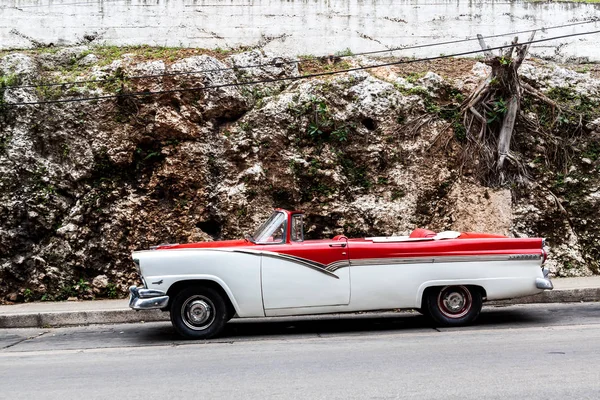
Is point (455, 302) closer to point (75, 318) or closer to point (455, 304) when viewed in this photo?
point (455, 304)

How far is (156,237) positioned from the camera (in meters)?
11.6

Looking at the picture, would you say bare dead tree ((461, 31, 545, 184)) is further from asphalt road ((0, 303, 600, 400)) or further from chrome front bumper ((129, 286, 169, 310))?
chrome front bumper ((129, 286, 169, 310))

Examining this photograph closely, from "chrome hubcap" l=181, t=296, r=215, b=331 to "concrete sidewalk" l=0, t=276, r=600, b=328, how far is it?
2.02 m

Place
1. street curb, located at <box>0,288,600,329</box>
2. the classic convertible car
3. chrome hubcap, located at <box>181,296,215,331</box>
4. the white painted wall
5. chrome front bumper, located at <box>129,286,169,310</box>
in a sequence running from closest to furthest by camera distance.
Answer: chrome front bumper, located at <box>129,286,169,310</box>
the classic convertible car
chrome hubcap, located at <box>181,296,215,331</box>
street curb, located at <box>0,288,600,329</box>
the white painted wall

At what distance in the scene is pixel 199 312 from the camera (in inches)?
303

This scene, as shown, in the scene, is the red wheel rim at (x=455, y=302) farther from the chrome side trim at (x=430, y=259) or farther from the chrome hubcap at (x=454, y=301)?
the chrome side trim at (x=430, y=259)

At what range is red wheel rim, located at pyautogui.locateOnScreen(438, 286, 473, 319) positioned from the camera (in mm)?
7875

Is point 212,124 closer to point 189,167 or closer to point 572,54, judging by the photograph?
point 189,167

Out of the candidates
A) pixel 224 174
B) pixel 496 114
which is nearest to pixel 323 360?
pixel 224 174

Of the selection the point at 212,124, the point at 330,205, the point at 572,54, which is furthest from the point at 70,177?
the point at 572,54

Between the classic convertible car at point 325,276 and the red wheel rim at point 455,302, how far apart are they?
1cm

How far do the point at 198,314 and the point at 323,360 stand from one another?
7.01 feet

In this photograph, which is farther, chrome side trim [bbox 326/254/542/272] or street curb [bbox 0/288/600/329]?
street curb [bbox 0/288/600/329]

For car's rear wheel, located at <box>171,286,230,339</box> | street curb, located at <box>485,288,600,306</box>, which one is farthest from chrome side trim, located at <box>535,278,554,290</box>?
car's rear wheel, located at <box>171,286,230,339</box>
